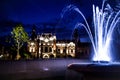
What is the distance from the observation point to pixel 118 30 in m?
56.9

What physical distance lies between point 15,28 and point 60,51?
6192 cm

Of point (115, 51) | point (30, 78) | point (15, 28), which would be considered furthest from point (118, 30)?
point (30, 78)

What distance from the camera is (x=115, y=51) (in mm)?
61906

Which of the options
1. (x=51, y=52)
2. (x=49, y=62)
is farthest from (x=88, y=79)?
(x=51, y=52)

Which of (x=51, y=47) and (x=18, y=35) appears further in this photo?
(x=51, y=47)

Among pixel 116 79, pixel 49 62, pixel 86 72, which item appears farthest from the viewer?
pixel 49 62

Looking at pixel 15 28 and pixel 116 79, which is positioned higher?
pixel 15 28

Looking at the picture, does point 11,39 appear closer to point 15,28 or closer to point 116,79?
point 15,28

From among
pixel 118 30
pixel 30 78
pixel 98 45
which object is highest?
pixel 118 30

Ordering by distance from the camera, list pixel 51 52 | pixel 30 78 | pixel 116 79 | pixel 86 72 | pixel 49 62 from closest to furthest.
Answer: pixel 116 79 < pixel 86 72 < pixel 30 78 < pixel 49 62 < pixel 51 52

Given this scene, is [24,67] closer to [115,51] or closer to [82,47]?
[115,51]

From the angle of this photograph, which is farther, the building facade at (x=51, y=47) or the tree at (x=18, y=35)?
the building facade at (x=51, y=47)

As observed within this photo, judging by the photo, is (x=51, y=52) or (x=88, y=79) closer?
(x=88, y=79)

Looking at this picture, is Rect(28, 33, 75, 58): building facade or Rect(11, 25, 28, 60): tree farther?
Rect(28, 33, 75, 58): building facade
